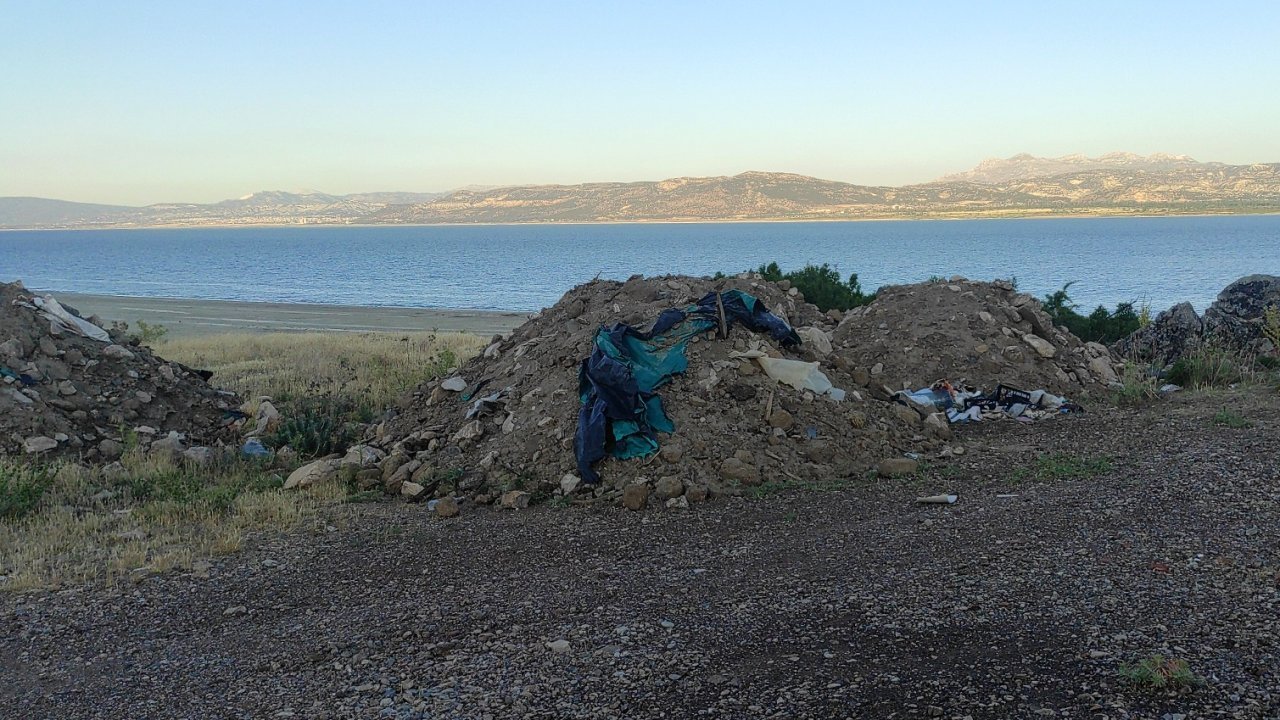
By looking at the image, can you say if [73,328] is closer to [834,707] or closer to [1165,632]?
[834,707]

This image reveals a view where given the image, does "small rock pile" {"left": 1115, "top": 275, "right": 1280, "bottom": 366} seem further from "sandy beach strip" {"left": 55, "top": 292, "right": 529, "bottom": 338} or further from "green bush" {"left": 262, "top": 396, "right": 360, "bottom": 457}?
"sandy beach strip" {"left": 55, "top": 292, "right": 529, "bottom": 338}

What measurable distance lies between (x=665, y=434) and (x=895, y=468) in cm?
202

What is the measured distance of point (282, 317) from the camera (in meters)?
32.1

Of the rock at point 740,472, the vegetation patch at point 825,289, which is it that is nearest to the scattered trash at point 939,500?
the rock at point 740,472

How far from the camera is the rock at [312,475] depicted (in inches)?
355

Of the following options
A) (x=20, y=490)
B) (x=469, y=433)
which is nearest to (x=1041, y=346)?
(x=469, y=433)

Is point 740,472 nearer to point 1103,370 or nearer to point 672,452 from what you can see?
point 672,452

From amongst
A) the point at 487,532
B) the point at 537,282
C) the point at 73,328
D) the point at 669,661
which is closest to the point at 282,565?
the point at 487,532

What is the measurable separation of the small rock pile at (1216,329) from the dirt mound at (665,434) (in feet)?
→ 21.3

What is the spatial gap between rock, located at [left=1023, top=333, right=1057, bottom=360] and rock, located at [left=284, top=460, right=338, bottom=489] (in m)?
8.54

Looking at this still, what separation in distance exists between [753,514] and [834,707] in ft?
10.9

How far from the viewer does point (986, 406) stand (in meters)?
11.0

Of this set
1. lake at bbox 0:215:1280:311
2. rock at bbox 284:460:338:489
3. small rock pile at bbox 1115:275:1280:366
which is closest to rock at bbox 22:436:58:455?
rock at bbox 284:460:338:489

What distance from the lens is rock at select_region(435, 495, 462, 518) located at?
7.99 meters
